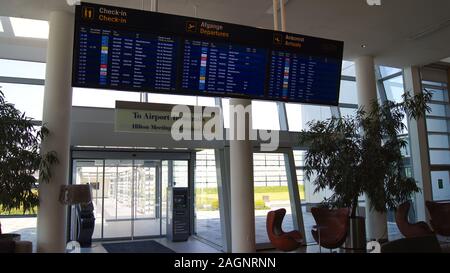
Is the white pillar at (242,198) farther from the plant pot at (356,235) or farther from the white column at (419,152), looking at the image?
the white column at (419,152)

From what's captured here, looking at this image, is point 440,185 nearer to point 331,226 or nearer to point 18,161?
point 331,226

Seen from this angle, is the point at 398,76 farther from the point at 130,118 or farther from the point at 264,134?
the point at 130,118

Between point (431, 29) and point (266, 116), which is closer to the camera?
point (431, 29)

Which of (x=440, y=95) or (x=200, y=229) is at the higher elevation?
(x=440, y=95)

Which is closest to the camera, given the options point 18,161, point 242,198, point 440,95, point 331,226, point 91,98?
point 18,161

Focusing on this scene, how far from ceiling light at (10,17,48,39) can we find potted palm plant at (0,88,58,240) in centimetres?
282

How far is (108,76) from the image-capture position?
3.43 m

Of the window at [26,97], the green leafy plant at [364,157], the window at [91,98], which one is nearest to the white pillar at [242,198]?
the green leafy plant at [364,157]

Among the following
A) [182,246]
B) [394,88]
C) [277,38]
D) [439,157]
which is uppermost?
[394,88]

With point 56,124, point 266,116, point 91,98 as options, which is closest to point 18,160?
point 56,124

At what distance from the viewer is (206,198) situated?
33.2 feet

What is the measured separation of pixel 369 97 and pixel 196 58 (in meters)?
5.14

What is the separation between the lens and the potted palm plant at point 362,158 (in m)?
6.11

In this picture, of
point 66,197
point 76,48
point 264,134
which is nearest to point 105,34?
point 76,48
